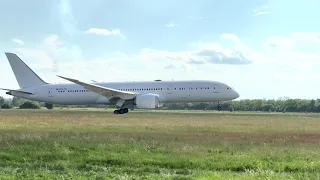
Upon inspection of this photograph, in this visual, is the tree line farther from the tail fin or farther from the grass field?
the grass field

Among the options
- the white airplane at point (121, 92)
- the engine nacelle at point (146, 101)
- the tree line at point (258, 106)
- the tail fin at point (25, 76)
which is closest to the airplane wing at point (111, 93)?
the white airplane at point (121, 92)

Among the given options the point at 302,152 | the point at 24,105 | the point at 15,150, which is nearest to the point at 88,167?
the point at 15,150

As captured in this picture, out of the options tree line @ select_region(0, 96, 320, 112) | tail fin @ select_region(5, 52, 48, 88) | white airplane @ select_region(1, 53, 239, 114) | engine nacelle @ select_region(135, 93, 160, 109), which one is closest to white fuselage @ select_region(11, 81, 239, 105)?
white airplane @ select_region(1, 53, 239, 114)

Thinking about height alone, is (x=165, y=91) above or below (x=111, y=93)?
above

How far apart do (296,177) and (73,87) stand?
47350 millimetres

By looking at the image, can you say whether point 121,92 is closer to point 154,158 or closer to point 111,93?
point 111,93

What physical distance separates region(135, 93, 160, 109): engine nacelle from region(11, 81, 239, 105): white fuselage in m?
2.93

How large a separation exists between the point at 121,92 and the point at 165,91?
5.98 metres

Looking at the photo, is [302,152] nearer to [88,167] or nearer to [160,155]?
[160,155]

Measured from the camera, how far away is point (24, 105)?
4326 inches

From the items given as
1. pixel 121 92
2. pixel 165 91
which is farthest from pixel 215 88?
pixel 121 92

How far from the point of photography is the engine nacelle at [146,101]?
165ft

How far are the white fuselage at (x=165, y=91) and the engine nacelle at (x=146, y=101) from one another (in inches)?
115

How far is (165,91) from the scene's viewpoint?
53.8 m
